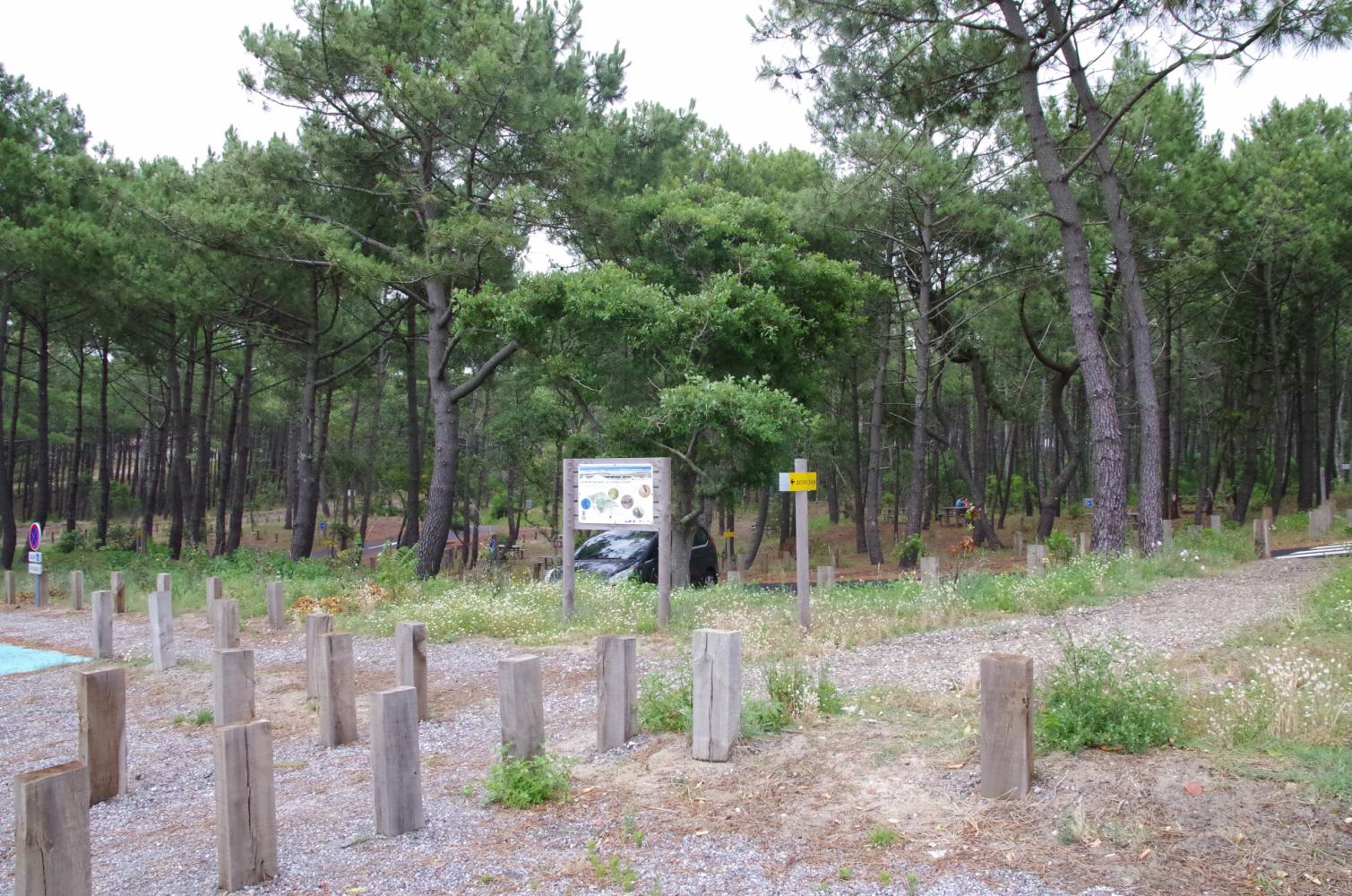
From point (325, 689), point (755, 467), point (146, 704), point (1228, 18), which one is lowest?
point (146, 704)

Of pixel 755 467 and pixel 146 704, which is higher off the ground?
pixel 755 467

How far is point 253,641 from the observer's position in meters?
11.0

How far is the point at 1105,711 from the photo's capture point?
479 centimetres

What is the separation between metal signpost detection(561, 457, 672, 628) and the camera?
1066cm

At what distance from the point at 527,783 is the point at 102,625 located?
26.6 feet

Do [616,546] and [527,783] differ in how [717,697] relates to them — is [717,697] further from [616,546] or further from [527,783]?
[616,546]

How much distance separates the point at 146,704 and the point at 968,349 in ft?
73.1

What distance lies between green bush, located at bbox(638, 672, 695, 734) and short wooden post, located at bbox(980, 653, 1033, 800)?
6.15 feet

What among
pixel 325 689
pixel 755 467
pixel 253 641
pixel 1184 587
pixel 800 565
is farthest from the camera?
pixel 755 467

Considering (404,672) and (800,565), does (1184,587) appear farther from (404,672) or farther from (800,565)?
(404,672)

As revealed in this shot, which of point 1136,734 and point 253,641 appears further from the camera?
point 253,641

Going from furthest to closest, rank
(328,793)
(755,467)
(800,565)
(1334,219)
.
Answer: (1334,219), (755,467), (800,565), (328,793)

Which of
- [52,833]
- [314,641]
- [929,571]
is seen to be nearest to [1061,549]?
[929,571]

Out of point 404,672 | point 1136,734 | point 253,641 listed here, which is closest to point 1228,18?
point 1136,734
